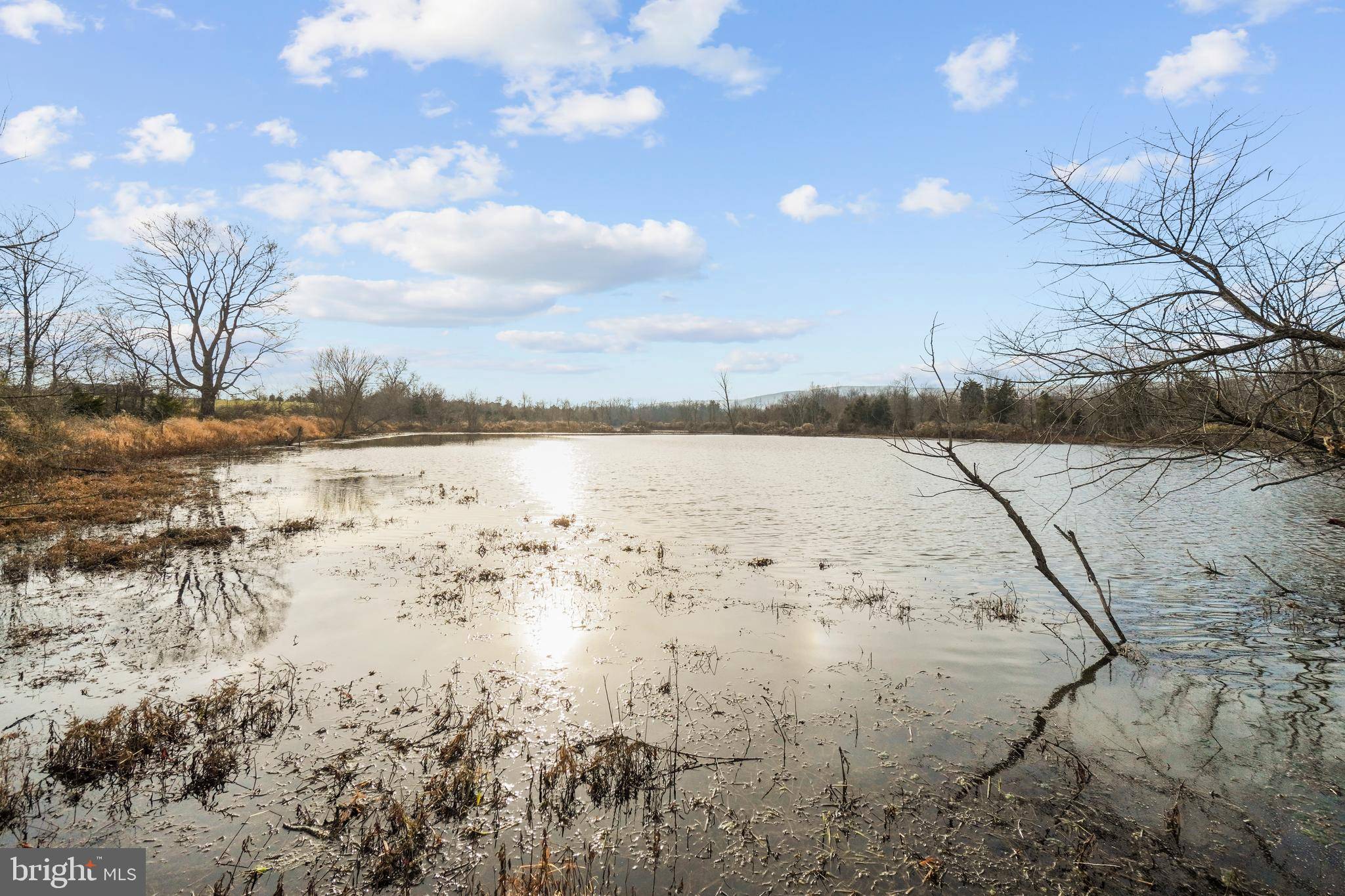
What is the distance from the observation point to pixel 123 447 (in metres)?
25.1

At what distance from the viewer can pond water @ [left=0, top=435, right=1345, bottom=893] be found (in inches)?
149

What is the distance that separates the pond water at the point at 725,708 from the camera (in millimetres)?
3793

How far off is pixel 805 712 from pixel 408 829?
3387 millimetres

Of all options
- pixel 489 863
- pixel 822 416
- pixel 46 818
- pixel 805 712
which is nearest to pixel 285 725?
pixel 46 818

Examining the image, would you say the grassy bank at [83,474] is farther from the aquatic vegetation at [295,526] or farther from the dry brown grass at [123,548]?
the aquatic vegetation at [295,526]

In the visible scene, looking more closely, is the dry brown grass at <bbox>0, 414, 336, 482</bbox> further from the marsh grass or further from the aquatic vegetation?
the marsh grass

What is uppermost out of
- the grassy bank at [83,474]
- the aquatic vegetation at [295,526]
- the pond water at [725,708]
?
the grassy bank at [83,474]

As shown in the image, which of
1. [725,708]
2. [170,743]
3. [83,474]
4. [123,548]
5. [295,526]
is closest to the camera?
[170,743]

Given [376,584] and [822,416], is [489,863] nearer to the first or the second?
[376,584]

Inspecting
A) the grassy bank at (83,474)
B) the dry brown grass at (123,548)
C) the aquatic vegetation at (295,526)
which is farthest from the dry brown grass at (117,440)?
the aquatic vegetation at (295,526)

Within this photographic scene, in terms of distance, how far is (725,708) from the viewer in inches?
229

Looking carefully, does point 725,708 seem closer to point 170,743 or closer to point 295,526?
point 170,743

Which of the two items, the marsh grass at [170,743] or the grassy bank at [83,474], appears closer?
the marsh grass at [170,743]

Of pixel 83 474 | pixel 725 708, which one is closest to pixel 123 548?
pixel 725 708
